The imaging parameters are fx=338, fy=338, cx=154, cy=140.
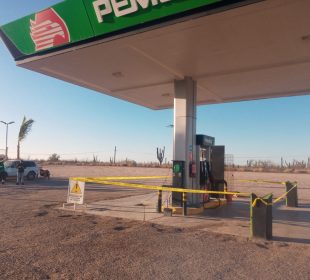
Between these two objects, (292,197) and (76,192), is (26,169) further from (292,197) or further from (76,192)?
(292,197)

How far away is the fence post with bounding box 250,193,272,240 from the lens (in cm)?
830

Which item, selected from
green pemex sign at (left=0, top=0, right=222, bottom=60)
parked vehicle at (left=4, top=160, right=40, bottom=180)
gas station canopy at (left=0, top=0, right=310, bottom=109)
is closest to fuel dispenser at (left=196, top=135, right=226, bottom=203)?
gas station canopy at (left=0, top=0, right=310, bottom=109)

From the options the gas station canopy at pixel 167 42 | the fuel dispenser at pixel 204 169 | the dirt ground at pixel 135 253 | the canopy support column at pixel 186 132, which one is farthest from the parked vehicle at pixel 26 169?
the canopy support column at pixel 186 132

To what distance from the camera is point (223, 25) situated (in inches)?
325

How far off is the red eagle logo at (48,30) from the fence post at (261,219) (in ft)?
22.9

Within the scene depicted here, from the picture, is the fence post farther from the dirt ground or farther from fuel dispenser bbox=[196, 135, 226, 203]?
fuel dispenser bbox=[196, 135, 226, 203]

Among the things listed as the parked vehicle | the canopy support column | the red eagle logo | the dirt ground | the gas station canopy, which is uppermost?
the red eagle logo

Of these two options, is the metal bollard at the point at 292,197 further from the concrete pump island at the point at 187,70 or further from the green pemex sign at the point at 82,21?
the green pemex sign at the point at 82,21

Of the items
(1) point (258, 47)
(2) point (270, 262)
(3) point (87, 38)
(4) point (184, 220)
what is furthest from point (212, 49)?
(2) point (270, 262)

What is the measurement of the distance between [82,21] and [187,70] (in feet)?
14.2

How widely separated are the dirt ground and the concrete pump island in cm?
8

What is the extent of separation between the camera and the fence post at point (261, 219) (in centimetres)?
830

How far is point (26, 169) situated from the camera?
94.1 feet

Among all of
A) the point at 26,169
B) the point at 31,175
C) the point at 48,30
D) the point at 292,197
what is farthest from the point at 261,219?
the point at 31,175
